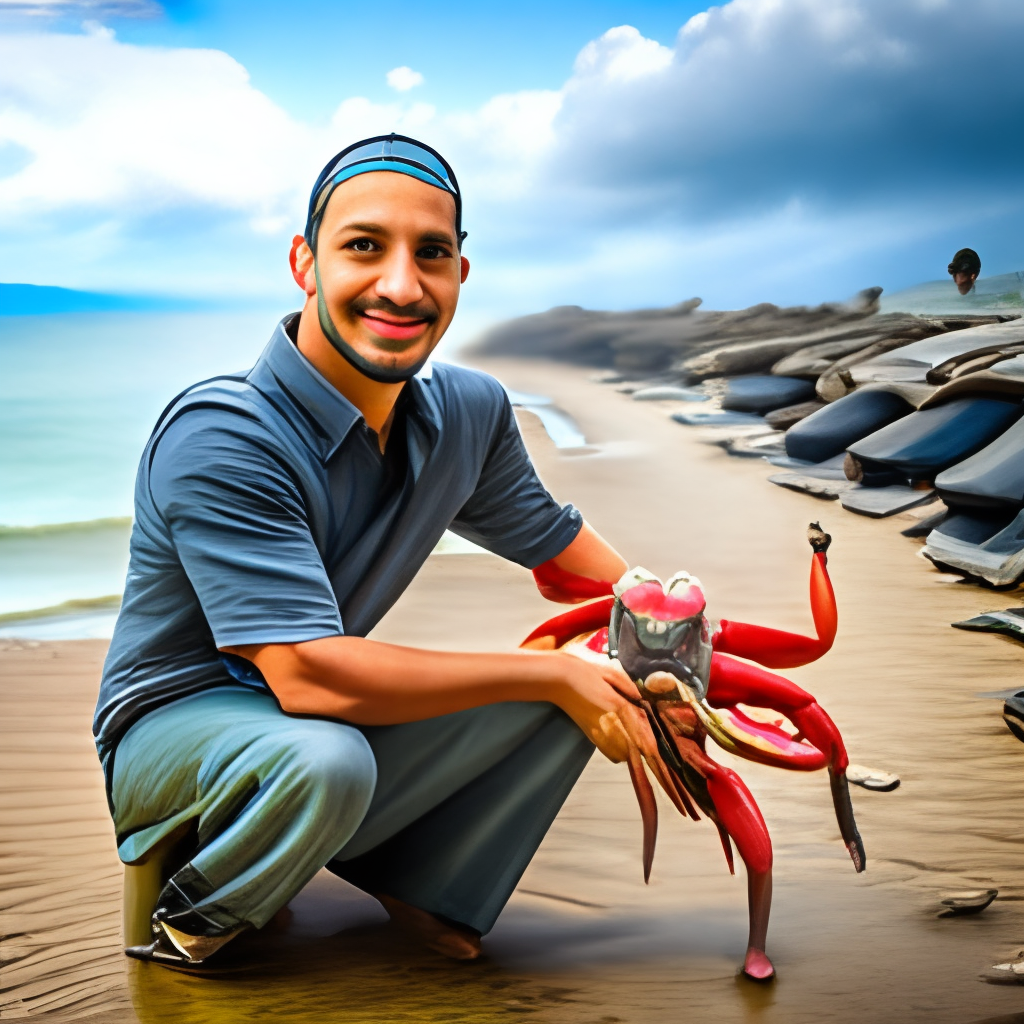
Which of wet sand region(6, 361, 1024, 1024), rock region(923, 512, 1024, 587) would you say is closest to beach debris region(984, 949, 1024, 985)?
wet sand region(6, 361, 1024, 1024)

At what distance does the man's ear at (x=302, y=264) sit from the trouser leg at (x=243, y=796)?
0.70 m

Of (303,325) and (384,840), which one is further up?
(303,325)

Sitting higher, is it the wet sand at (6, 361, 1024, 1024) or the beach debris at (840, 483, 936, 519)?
the beach debris at (840, 483, 936, 519)

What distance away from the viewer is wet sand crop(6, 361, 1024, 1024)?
6.68ft

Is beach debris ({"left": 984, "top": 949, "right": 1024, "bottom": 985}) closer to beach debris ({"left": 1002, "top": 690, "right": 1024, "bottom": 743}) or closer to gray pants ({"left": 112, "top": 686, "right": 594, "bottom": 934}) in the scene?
gray pants ({"left": 112, "top": 686, "right": 594, "bottom": 934})

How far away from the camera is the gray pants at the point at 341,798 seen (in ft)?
6.24

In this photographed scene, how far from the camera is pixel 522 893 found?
2600mm

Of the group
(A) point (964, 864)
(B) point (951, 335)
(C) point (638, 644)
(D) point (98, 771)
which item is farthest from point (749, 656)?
(B) point (951, 335)

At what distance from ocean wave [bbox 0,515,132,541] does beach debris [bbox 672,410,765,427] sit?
4.66m

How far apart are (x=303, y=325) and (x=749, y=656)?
Result: 0.97 m

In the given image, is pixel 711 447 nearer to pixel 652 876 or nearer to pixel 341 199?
pixel 652 876

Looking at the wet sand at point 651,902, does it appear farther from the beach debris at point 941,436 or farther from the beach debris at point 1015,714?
the beach debris at point 941,436

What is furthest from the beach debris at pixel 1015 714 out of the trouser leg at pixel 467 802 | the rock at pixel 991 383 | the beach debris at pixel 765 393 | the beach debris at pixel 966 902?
the beach debris at pixel 765 393

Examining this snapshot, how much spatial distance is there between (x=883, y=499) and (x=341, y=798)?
5.88 metres
